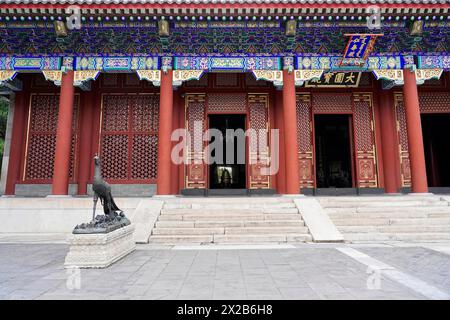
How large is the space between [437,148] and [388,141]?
4.10 metres

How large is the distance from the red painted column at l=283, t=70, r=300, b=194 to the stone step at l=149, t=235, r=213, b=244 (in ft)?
9.62

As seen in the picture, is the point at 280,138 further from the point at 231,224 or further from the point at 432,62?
the point at 432,62

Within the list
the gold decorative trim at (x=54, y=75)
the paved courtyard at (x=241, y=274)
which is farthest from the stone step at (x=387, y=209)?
the gold decorative trim at (x=54, y=75)

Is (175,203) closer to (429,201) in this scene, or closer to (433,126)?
(429,201)

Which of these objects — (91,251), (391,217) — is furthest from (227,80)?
(91,251)

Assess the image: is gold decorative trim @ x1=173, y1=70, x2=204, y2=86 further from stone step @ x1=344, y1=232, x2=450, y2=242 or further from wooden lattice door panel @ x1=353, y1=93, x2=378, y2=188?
stone step @ x1=344, y1=232, x2=450, y2=242

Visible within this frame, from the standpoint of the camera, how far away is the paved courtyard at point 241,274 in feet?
9.12

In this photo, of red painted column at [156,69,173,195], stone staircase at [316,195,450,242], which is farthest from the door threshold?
stone staircase at [316,195,450,242]

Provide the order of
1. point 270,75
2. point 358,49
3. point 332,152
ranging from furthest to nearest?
point 332,152 → point 270,75 → point 358,49

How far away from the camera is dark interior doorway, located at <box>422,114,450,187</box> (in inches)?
454

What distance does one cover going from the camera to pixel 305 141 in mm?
9695

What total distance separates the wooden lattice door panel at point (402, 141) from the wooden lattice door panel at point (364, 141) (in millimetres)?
815

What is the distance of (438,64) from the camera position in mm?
8344

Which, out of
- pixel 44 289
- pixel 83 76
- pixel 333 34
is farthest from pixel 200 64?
pixel 44 289
